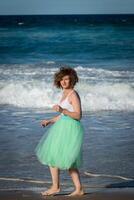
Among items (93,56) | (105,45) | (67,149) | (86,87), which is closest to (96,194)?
(67,149)

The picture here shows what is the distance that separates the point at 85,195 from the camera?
5.06m

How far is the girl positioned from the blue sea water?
1.01m

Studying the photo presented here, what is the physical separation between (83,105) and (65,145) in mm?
7713

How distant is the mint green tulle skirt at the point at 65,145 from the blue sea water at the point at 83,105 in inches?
41.7

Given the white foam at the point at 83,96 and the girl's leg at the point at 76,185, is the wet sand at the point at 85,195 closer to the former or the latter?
the girl's leg at the point at 76,185

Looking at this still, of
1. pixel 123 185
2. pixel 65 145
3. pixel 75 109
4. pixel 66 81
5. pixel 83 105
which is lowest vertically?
pixel 83 105

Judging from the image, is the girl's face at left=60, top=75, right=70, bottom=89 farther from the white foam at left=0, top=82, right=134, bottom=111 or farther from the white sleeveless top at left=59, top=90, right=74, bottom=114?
the white foam at left=0, top=82, right=134, bottom=111

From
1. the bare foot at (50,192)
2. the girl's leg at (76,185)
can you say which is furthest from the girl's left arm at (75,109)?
the bare foot at (50,192)

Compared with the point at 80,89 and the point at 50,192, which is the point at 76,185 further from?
the point at 80,89

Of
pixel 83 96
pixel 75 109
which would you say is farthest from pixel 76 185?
pixel 83 96

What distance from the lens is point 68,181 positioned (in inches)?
245

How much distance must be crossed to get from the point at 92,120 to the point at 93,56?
18.3 metres

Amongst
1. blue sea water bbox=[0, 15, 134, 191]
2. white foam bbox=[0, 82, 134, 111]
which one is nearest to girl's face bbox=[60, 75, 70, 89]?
blue sea water bbox=[0, 15, 134, 191]

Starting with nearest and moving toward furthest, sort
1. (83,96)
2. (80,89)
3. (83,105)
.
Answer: (83,105)
(83,96)
(80,89)
